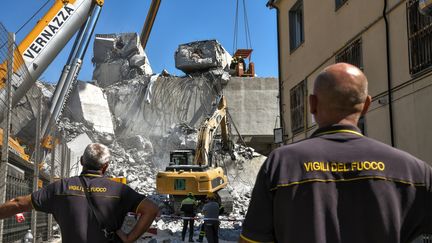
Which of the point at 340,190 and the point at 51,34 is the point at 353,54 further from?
the point at 340,190

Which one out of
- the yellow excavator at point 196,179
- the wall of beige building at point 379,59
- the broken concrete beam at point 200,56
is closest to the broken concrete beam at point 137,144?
the broken concrete beam at point 200,56

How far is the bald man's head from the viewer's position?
6.61 feet

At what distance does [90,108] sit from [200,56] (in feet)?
33.3

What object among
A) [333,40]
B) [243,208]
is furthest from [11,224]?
[243,208]

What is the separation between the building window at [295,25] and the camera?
15.5m

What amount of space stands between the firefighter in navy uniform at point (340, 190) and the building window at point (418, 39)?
677cm

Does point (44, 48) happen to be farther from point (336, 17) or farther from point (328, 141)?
point (328, 141)

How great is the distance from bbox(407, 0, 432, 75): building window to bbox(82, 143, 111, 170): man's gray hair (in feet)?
20.7

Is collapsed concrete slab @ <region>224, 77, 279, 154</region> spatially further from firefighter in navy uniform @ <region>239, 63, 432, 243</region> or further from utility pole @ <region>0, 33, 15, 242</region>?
firefighter in navy uniform @ <region>239, 63, 432, 243</region>

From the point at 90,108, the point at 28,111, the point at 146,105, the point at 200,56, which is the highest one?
the point at 200,56

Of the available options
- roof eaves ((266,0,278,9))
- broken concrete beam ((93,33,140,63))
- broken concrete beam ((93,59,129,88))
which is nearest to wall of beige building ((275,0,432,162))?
roof eaves ((266,0,278,9))

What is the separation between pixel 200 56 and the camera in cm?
3906

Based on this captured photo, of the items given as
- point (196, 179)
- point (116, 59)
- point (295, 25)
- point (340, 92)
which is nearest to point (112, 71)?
point (116, 59)

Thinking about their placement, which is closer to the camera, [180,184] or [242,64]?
[180,184]
